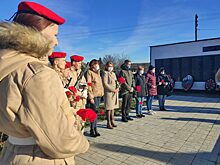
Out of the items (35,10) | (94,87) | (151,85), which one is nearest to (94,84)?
(94,87)

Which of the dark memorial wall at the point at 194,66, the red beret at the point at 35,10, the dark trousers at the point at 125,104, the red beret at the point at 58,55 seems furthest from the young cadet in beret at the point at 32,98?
the dark memorial wall at the point at 194,66

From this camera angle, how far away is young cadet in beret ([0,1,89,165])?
1.06m

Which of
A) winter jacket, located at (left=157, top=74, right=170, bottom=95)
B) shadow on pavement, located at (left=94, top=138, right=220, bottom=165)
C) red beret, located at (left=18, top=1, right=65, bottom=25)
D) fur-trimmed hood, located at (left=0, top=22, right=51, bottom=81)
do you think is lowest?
shadow on pavement, located at (left=94, top=138, right=220, bottom=165)

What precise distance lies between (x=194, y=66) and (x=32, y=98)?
17.2 metres

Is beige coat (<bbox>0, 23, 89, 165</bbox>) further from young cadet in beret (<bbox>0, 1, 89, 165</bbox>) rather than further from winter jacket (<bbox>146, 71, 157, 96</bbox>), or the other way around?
winter jacket (<bbox>146, 71, 157, 96</bbox>)

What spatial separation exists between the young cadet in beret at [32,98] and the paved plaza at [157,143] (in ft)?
8.42

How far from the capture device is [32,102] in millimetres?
1046

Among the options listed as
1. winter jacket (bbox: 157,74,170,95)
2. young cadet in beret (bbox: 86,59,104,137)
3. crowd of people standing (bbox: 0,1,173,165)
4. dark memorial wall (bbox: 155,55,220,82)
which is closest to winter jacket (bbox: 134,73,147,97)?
winter jacket (bbox: 157,74,170,95)

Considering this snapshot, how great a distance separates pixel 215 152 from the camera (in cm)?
400

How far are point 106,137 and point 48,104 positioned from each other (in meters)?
4.03

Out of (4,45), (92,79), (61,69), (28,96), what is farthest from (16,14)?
(92,79)

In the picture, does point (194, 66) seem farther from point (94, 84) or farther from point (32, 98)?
point (32, 98)

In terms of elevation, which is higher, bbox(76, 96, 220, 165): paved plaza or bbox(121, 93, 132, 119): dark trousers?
bbox(121, 93, 132, 119): dark trousers

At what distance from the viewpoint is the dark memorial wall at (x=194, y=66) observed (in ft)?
50.9
